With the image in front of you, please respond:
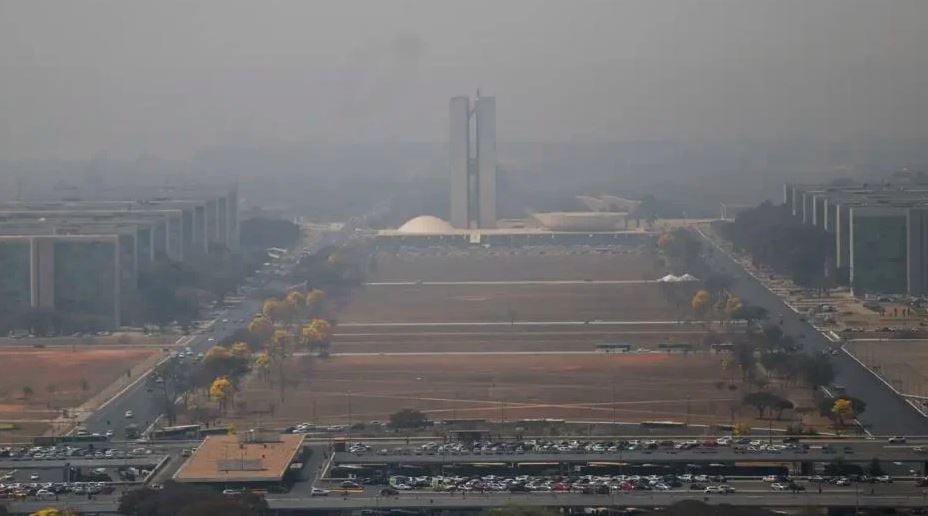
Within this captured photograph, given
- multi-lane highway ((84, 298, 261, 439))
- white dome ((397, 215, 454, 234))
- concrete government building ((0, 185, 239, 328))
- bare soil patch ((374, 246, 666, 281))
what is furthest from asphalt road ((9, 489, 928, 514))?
white dome ((397, 215, 454, 234))

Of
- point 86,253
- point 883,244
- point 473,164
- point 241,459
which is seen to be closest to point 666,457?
point 241,459

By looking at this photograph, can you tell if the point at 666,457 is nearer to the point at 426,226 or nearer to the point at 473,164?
the point at 426,226

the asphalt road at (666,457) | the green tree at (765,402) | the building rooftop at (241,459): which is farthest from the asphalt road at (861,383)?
the building rooftop at (241,459)

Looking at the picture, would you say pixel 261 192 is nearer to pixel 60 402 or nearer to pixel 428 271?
pixel 428 271

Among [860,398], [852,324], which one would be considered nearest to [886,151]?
[852,324]

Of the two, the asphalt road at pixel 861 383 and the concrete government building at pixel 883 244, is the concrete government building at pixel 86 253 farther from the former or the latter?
the concrete government building at pixel 883 244

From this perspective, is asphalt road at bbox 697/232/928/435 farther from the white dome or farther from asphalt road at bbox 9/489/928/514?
the white dome
